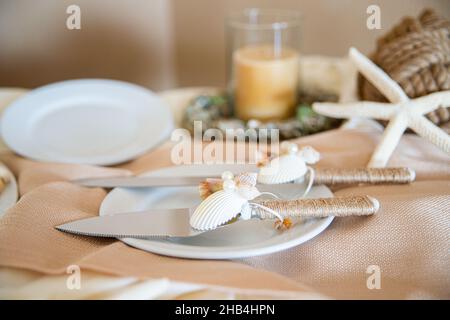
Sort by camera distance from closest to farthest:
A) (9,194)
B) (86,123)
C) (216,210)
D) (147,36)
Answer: (216,210), (9,194), (86,123), (147,36)

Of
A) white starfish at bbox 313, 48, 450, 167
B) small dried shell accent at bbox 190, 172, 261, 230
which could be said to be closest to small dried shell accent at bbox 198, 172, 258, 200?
small dried shell accent at bbox 190, 172, 261, 230

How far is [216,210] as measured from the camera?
0.41 meters

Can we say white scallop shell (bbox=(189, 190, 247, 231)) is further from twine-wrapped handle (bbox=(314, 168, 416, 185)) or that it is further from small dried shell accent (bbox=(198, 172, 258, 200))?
twine-wrapped handle (bbox=(314, 168, 416, 185))

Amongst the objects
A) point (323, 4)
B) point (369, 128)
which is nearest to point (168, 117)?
point (369, 128)

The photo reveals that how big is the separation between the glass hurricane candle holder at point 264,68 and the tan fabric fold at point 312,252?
10.3 inches

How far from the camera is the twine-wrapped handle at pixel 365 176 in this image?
0.50m

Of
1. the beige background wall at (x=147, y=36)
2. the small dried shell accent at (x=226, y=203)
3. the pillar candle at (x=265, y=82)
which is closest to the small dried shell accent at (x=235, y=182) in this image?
the small dried shell accent at (x=226, y=203)

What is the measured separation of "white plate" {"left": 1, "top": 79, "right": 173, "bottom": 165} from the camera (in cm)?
63

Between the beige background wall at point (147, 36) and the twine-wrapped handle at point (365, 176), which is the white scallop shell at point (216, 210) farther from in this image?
the beige background wall at point (147, 36)

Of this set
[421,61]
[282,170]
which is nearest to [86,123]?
[282,170]

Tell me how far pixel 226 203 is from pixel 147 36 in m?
0.83

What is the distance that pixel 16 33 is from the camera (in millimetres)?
1009

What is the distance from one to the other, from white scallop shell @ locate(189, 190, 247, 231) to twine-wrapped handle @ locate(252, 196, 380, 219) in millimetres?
20

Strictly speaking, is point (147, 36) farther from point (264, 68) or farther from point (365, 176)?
point (365, 176)
